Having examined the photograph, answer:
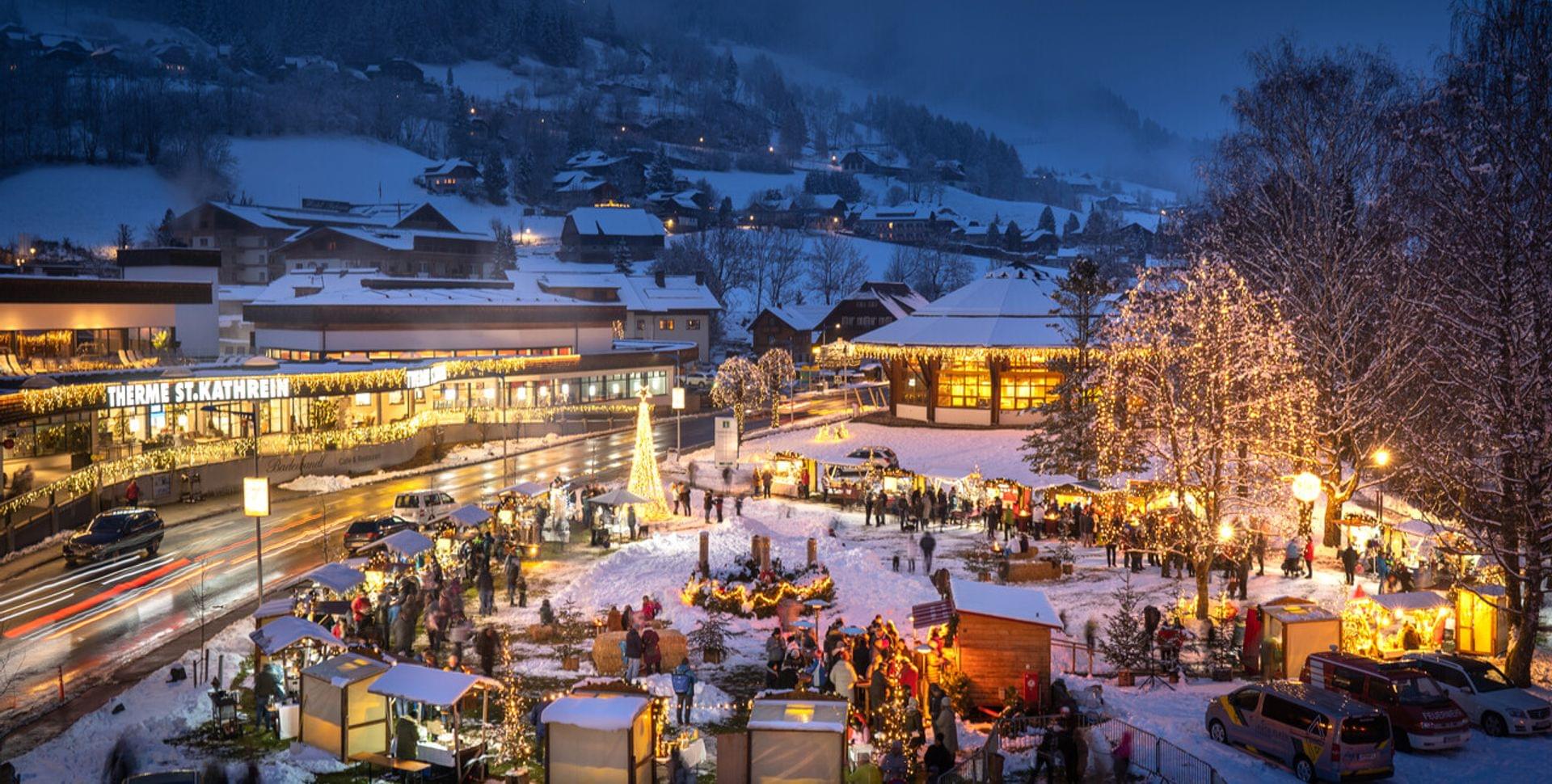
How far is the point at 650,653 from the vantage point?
22.0m

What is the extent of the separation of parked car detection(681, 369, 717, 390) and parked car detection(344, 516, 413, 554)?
1761 inches

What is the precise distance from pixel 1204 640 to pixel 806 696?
1167 centimetres

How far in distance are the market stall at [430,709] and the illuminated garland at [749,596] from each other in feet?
31.5

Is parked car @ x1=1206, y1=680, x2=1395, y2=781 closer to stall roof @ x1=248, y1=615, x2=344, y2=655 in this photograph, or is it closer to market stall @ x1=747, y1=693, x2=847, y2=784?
market stall @ x1=747, y1=693, x2=847, y2=784

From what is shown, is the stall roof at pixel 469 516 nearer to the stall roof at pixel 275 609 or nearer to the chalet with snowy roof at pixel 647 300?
the stall roof at pixel 275 609

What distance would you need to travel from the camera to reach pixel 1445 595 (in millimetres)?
26891

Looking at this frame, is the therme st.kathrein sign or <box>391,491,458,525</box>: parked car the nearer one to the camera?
<box>391,491,458,525</box>: parked car

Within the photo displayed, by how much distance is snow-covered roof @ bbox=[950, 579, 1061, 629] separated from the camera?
2034cm

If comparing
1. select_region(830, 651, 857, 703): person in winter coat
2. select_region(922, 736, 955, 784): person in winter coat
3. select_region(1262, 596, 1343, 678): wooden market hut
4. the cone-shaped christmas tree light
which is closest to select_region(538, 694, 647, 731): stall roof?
select_region(922, 736, 955, 784): person in winter coat

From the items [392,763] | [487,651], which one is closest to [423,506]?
[487,651]

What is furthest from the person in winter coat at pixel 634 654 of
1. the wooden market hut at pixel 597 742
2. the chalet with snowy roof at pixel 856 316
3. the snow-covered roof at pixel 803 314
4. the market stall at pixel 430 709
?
the chalet with snowy roof at pixel 856 316

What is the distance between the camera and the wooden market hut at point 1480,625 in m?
23.8

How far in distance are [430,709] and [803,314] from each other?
8847 cm

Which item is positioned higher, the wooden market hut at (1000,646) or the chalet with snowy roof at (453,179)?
the chalet with snowy roof at (453,179)
